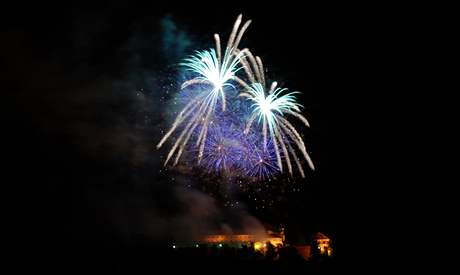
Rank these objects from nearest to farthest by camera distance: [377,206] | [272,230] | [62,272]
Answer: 1. [62,272]
2. [377,206]
3. [272,230]

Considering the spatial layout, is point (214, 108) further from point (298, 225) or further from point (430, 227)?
point (298, 225)

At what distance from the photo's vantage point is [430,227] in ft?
54.5

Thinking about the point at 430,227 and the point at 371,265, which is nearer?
the point at 371,265

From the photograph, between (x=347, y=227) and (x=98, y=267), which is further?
(x=347, y=227)

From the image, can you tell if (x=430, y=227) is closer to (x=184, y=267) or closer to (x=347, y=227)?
(x=347, y=227)

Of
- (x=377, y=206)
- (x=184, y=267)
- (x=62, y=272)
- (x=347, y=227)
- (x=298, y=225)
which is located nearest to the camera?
(x=62, y=272)

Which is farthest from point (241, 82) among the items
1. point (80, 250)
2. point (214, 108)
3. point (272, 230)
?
point (272, 230)

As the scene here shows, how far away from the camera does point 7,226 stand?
52.4 ft

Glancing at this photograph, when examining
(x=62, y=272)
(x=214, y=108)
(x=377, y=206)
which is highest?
(x=214, y=108)

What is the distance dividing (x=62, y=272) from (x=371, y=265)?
900 cm

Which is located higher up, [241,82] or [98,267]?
[241,82]

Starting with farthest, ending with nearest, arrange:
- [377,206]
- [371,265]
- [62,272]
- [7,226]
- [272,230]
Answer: [272,230] < [377,206] < [7,226] < [371,265] < [62,272]

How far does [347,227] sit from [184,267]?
38.6 ft

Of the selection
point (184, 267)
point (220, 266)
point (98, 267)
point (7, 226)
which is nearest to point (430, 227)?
point (220, 266)
